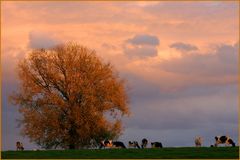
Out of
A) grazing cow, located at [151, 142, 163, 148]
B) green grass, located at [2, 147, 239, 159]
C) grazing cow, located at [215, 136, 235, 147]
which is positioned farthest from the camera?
grazing cow, located at [151, 142, 163, 148]

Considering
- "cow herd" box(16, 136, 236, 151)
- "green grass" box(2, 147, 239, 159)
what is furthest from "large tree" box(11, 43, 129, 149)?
"green grass" box(2, 147, 239, 159)

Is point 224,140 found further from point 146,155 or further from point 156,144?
point 146,155

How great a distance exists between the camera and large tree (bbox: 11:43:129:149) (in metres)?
58.2

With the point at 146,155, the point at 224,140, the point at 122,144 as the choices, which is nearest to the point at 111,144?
the point at 122,144

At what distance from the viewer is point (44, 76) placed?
5922cm

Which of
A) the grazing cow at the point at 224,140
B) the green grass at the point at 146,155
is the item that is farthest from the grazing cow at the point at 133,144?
the green grass at the point at 146,155

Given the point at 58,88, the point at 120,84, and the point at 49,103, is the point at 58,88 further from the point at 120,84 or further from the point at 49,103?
the point at 120,84

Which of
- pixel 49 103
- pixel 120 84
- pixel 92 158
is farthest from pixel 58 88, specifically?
pixel 92 158

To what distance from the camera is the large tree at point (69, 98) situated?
5825 centimetres

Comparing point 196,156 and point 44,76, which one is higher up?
point 44,76

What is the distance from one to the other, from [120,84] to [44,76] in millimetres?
7778

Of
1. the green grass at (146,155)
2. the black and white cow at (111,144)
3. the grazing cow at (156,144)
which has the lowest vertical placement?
the grazing cow at (156,144)

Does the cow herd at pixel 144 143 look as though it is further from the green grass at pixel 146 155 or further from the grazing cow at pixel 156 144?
the green grass at pixel 146 155

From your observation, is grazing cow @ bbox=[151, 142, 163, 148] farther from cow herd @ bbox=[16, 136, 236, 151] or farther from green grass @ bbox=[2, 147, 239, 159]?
green grass @ bbox=[2, 147, 239, 159]
